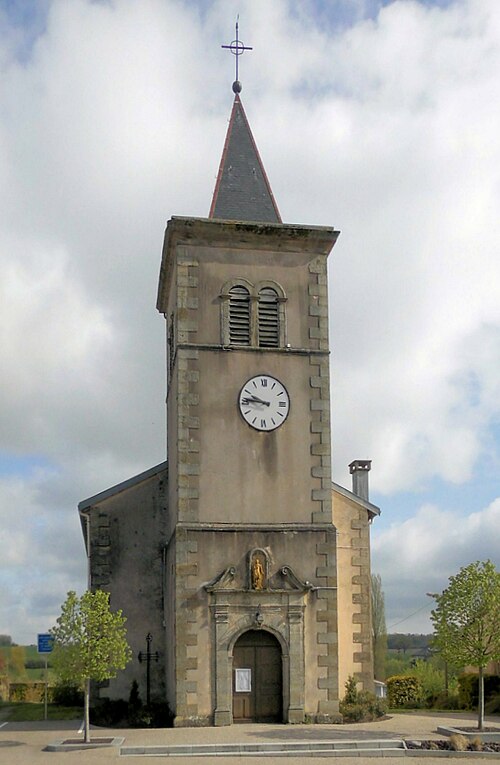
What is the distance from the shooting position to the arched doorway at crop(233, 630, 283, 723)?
66.9ft

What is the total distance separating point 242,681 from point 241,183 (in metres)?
11.6

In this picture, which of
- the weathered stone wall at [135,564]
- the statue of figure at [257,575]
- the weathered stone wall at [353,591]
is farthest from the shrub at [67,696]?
the statue of figure at [257,575]

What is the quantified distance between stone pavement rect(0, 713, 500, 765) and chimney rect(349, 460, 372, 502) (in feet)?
21.9

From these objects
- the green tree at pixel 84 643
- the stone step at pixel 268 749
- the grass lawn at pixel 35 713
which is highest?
the green tree at pixel 84 643

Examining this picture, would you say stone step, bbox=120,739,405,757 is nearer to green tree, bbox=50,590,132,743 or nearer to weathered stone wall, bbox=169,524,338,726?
green tree, bbox=50,590,132,743

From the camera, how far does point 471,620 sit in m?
18.9

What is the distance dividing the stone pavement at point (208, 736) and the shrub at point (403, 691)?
9336 mm

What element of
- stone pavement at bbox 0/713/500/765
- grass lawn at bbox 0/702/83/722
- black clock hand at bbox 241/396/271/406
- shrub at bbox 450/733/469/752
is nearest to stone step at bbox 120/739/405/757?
stone pavement at bbox 0/713/500/765

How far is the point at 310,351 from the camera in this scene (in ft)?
73.4

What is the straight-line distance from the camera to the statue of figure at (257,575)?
20594 mm

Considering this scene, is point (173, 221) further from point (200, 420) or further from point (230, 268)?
point (200, 420)

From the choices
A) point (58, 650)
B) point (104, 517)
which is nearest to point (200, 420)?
point (104, 517)

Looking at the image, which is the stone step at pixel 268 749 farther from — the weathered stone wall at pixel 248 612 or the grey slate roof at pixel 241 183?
the grey slate roof at pixel 241 183

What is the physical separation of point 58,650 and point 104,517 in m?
5.23
